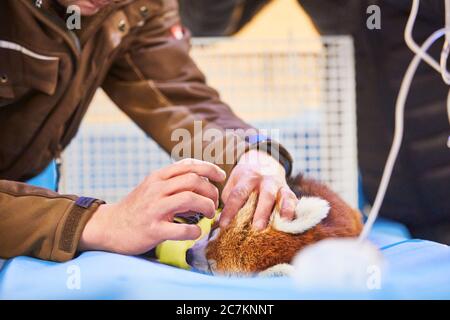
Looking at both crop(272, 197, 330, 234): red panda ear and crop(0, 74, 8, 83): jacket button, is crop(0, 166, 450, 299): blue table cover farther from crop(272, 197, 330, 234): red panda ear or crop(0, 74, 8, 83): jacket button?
crop(0, 74, 8, 83): jacket button

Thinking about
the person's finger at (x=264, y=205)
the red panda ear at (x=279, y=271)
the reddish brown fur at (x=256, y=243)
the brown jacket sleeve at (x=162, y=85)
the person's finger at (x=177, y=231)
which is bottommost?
the red panda ear at (x=279, y=271)

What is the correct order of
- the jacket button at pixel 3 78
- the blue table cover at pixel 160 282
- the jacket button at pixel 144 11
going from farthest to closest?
1. the jacket button at pixel 144 11
2. the jacket button at pixel 3 78
3. the blue table cover at pixel 160 282

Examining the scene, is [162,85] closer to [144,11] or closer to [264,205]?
[144,11]

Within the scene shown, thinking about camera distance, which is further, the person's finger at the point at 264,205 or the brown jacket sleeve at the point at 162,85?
the brown jacket sleeve at the point at 162,85

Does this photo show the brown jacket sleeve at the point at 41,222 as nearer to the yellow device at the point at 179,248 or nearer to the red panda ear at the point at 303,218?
the yellow device at the point at 179,248

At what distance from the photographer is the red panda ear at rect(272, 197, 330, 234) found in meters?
0.71

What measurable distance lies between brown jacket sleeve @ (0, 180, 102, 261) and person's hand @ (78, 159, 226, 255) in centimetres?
2

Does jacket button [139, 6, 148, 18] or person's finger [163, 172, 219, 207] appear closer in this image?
person's finger [163, 172, 219, 207]

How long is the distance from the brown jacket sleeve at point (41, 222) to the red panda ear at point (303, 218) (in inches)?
8.0

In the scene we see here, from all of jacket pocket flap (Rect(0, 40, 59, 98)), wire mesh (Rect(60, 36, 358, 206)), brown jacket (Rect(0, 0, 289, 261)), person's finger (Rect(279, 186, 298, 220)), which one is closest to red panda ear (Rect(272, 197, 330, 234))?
person's finger (Rect(279, 186, 298, 220))

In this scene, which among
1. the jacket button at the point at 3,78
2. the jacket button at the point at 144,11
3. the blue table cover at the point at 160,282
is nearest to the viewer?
the blue table cover at the point at 160,282

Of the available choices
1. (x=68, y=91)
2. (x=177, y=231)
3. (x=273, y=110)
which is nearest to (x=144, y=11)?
(x=68, y=91)

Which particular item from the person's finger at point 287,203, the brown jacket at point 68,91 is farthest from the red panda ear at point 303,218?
the brown jacket at point 68,91

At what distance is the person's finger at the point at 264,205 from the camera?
718 mm
